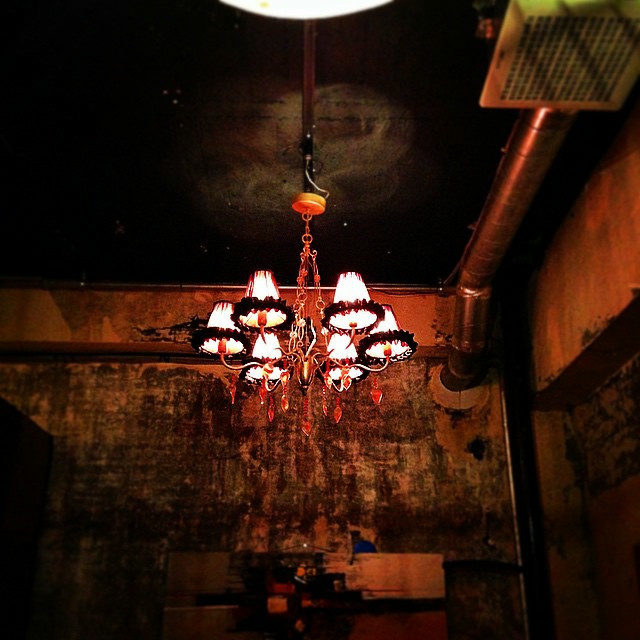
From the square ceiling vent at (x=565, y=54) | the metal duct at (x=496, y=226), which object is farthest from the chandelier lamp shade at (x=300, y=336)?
the square ceiling vent at (x=565, y=54)

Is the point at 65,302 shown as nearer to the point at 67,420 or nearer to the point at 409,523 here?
the point at 67,420

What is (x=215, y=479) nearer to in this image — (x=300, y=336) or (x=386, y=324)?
(x=300, y=336)

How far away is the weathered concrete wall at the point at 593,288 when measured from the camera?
10.7 feet

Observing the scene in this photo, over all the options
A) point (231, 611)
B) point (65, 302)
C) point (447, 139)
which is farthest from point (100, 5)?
point (231, 611)

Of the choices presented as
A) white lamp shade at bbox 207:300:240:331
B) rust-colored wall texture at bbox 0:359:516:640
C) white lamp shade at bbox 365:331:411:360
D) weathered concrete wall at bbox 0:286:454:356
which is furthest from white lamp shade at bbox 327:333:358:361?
weathered concrete wall at bbox 0:286:454:356

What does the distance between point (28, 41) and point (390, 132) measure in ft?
6.87

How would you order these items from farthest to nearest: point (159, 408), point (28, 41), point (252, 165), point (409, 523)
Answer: point (159, 408)
point (409, 523)
point (252, 165)
point (28, 41)

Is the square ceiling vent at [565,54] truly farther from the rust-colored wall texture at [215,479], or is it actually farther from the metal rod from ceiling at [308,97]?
the rust-colored wall texture at [215,479]

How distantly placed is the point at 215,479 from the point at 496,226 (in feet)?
10.4

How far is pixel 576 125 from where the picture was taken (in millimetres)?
3400

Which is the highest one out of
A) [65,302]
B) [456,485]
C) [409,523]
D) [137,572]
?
[65,302]

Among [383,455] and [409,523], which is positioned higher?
[383,455]

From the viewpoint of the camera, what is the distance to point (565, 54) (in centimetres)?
231

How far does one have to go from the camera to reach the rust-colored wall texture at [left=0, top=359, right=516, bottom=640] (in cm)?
468
